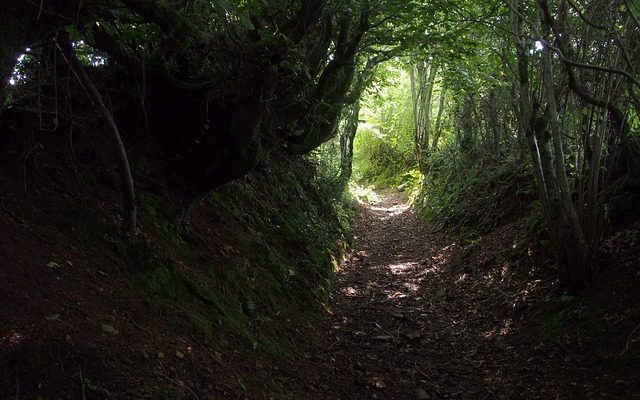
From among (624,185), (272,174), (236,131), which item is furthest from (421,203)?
(236,131)

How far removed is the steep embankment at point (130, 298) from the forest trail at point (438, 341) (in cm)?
76

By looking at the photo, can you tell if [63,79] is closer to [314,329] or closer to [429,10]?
[314,329]

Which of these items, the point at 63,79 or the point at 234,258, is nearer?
the point at 63,79

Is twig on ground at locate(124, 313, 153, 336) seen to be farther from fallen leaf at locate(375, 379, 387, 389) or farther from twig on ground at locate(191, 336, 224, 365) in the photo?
fallen leaf at locate(375, 379, 387, 389)

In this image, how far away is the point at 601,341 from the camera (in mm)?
5156

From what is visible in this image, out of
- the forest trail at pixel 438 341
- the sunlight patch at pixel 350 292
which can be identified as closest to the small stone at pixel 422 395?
the forest trail at pixel 438 341

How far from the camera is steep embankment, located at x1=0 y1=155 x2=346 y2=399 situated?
10.6 ft

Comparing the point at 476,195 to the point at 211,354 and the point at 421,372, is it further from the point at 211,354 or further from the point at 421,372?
the point at 211,354

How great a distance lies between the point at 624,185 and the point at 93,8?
24.7 feet

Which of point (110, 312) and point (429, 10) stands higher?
point (429, 10)

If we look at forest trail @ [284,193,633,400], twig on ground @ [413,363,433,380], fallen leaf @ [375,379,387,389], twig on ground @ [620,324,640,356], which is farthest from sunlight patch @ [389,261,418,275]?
twig on ground @ [620,324,640,356]

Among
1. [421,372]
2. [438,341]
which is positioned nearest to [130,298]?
[421,372]

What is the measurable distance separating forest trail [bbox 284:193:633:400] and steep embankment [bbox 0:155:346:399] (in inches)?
29.9

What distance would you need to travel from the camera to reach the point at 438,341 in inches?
261
